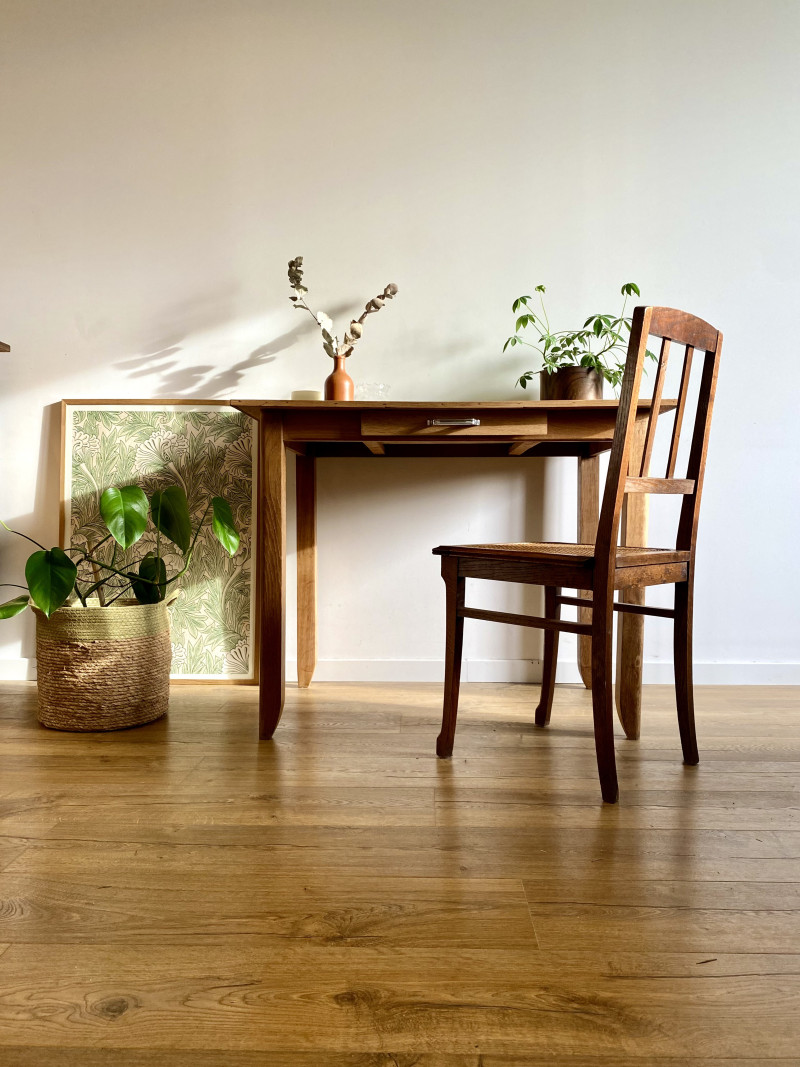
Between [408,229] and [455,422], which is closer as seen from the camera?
[455,422]

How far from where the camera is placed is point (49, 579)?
5.95 ft

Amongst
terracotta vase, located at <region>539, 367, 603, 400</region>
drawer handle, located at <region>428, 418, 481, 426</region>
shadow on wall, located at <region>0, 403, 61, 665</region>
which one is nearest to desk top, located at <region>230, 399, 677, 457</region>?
drawer handle, located at <region>428, 418, 481, 426</region>

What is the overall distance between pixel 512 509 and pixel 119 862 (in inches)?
63.2

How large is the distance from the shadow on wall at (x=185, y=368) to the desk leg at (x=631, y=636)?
3.84 feet

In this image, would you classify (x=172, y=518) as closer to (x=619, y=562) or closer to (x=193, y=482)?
(x=193, y=482)

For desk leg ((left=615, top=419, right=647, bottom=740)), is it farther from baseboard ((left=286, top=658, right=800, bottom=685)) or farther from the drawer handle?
baseboard ((left=286, top=658, right=800, bottom=685))

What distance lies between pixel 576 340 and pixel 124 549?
1.45 meters

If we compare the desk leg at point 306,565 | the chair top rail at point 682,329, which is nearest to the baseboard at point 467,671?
the desk leg at point 306,565

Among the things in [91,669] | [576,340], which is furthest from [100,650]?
[576,340]

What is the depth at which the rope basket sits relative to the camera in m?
1.91

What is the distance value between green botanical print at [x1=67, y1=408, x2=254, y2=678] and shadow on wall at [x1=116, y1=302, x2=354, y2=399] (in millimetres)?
73

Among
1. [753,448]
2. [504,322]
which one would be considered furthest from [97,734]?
[753,448]

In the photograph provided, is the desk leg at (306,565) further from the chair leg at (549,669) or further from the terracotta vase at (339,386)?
the chair leg at (549,669)

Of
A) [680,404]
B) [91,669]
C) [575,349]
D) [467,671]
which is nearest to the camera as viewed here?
[680,404]
